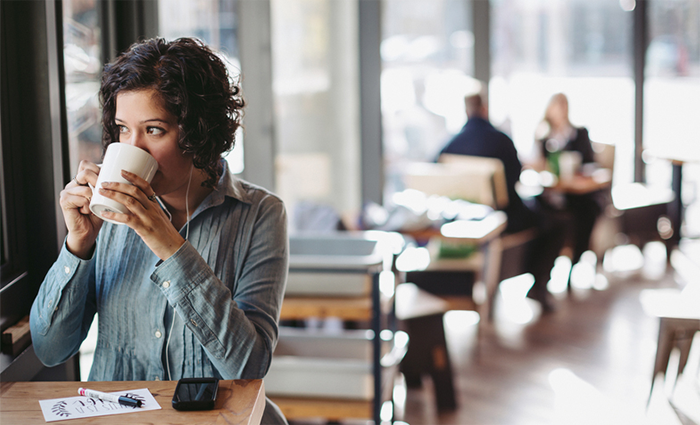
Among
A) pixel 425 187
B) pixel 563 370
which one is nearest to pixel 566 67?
pixel 425 187

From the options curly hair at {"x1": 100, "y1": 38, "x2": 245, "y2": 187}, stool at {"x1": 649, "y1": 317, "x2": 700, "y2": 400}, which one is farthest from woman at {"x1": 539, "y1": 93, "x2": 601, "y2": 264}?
curly hair at {"x1": 100, "y1": 38, "x2": 245, "y2": 187}

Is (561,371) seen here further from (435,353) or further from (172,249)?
(172,249)

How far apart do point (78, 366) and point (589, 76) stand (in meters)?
6.04

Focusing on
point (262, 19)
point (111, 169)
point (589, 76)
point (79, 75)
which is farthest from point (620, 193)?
point (111, 169)

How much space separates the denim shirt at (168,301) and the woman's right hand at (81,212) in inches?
1.1

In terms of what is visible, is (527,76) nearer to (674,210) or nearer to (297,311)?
(674,210)

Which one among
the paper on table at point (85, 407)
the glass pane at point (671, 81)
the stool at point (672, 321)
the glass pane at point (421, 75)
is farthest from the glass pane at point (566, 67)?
→ the paper on table at point (85, 407)

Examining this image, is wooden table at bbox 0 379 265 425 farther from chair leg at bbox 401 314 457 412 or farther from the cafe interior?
chair leg at bbox 401 314 457 412

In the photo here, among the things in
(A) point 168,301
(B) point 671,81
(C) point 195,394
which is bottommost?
(C) point 195,394

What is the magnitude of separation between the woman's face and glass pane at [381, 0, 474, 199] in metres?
4.16

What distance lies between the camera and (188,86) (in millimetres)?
1253

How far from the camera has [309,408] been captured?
7.19 ft

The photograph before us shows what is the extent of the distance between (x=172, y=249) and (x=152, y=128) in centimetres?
24

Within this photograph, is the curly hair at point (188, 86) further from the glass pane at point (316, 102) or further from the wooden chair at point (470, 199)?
the glass pane at point (316, 102)
